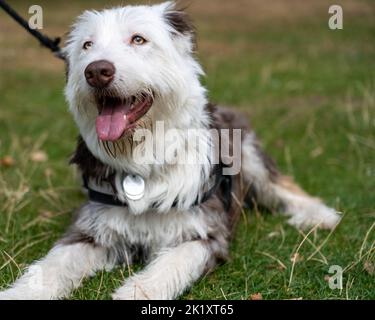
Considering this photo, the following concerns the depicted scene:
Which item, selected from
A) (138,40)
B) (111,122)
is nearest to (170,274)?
(111,122)

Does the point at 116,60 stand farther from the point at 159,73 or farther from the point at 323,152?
the point at 323,152

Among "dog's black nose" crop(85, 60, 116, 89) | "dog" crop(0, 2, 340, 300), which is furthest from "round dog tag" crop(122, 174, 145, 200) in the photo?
"dog's black nose" crop(85, 60, 116, 89)

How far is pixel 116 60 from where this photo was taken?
12.3ft

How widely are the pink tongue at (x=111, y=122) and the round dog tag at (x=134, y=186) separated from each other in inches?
16.3

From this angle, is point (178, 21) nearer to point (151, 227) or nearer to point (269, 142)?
point (151, 227)

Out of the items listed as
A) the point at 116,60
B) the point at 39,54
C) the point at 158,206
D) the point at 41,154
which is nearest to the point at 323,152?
the point at 41,154

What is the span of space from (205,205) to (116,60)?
1.15 m

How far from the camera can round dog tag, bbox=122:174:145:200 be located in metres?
4.15

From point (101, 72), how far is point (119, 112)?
12.6 inches

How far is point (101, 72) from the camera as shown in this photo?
12.1 feet

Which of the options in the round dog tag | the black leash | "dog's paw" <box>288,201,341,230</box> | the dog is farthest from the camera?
"dog's paw" <box>288,201,341,230</box>

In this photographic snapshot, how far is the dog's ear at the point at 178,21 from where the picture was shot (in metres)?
4.21

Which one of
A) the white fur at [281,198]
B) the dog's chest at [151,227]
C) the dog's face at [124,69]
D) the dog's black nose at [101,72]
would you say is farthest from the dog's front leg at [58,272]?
the white fur at [281,198]

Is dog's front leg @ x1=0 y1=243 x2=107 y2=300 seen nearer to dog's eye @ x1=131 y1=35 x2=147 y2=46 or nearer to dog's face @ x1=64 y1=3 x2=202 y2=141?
dog's face @ x1=64 y1=3 x2=202 y2=141
